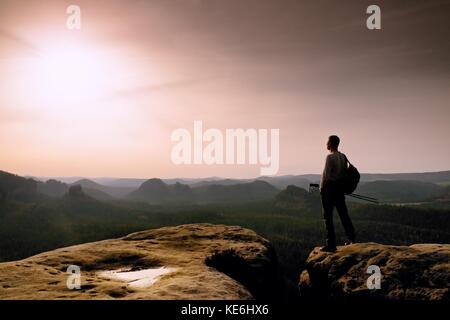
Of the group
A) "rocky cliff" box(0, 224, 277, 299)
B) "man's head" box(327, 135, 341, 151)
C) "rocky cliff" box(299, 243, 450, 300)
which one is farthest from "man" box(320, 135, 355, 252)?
"rocky cliff" box(0, 224, 277, 299)

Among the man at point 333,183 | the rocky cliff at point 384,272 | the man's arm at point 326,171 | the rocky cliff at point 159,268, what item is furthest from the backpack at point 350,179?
the rocky cliff at point 159,268

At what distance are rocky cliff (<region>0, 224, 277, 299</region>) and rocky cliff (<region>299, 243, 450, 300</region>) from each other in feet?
7.49

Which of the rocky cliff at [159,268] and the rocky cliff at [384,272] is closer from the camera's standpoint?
the rocky cliff at [159,268]

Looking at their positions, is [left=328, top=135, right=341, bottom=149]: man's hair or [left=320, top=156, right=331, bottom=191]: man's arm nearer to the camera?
[left=320, top=156, right=331, bottom=191]: man's arm

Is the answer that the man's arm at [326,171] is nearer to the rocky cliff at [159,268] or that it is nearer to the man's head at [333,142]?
the man's head at [333,142]

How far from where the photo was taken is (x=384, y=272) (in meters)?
10.7

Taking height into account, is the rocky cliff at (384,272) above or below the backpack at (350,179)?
below

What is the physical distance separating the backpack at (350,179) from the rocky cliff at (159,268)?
431cm

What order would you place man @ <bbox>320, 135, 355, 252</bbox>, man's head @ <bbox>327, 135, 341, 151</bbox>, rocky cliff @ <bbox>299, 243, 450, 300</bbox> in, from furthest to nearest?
1. man's head @ <bbox>327, 135, 341, 151</bbox>
2. man @ <bbox>320, 135, 355, 252</bbox>
3. rocky cliff @ <bbox>299, 243, 450, 300</bbox>

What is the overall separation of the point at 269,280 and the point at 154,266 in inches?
189

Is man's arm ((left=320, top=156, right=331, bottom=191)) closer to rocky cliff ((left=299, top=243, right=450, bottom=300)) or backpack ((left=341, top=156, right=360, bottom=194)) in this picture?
backpack ((left=341, top=156, right=360, bottom=194))

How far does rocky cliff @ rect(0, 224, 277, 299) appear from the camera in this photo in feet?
26.7

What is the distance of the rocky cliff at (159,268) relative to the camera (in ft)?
26.7

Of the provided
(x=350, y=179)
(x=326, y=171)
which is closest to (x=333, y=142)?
(x=326, y=171)
